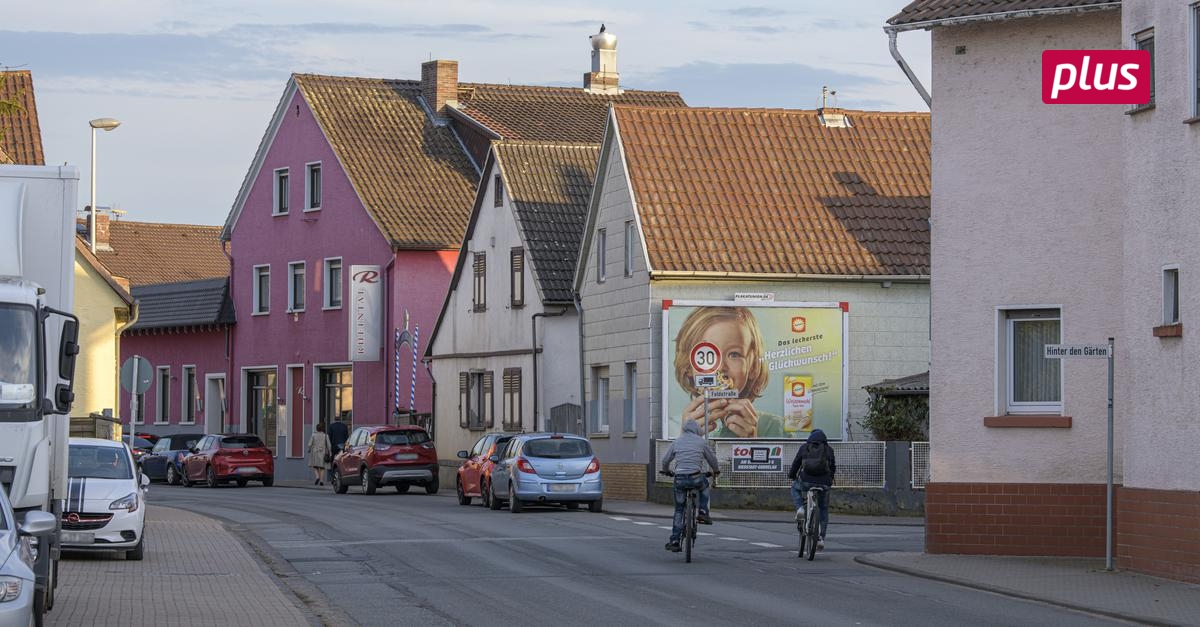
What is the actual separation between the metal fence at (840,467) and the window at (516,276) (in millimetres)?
11356

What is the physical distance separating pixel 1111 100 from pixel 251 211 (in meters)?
43.0

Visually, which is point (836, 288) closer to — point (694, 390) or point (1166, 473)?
point (694, 390)

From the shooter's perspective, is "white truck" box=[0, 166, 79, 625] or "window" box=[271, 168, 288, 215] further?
"window" box=[271, 168, 288, 215]

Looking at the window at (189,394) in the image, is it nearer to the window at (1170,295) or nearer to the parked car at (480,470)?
the parked car at (480,470)

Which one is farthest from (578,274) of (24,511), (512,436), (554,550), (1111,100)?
(24,511)

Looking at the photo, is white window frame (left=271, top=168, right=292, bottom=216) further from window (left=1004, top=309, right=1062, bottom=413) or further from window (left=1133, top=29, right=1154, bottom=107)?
window (left=1133, top=29, right=1154, bottom=107)

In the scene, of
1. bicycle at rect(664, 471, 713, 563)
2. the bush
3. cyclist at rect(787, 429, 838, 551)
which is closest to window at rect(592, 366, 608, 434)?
the bush

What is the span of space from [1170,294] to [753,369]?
58.8 ft

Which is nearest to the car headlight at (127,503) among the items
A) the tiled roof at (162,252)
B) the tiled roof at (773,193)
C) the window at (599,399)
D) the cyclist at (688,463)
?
the cyclist at (688,463)

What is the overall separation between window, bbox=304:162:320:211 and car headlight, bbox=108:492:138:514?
35.8 m

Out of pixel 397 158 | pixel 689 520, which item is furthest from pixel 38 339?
pixel 397 158

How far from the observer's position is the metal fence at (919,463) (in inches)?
1315

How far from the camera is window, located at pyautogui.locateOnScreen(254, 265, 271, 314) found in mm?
60500

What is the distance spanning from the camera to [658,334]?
124ft
